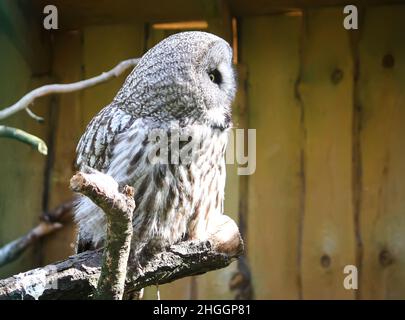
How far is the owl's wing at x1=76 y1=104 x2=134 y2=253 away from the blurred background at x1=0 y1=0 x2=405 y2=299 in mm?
684

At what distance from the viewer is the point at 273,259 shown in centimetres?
235

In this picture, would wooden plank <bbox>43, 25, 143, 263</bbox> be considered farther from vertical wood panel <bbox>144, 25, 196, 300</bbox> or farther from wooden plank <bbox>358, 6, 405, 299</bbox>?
wooden plank <bbox>358, 6, 405, 299</bbox>

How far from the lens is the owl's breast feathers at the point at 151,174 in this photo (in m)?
1.60

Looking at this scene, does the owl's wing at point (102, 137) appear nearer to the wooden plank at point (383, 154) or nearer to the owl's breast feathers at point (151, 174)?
the owl's breast feathers at point (151, 174)

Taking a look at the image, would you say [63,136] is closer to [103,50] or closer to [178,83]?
[103,50]

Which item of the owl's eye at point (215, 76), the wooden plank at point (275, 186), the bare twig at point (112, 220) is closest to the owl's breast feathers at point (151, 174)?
the owl's eye at point (215, 76)

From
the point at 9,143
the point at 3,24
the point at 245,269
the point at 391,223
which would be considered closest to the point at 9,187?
the point at 9,143

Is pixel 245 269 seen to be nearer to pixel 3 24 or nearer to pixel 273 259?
pixel 273 259

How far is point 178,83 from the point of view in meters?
1.66

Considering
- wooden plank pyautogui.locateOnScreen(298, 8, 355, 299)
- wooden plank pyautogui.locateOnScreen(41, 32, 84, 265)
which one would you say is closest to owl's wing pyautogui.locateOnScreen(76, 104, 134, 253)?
wooden plank pyautogui.locateOnScreen(41, 32, 84, 265)

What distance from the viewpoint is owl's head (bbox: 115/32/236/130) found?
1651 millimetres

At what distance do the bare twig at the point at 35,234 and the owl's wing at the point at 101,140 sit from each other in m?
0.68

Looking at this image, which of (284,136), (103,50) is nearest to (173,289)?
(284,136)

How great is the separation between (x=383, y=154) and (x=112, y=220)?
1358mm
